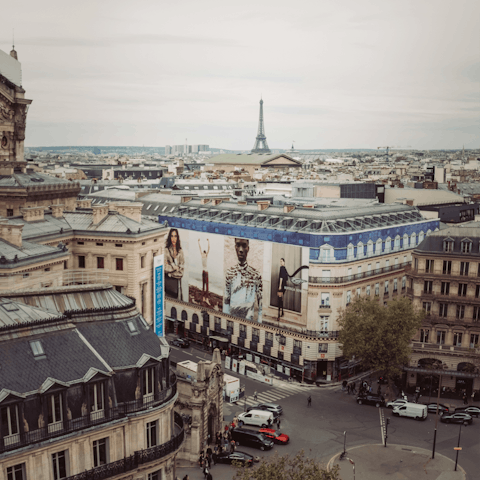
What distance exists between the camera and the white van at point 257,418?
62.4 meters

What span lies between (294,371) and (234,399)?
11.9 meters

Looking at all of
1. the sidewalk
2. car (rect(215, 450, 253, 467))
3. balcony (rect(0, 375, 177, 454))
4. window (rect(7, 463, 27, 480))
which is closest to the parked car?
car (rect(215, 450, 253, 467))

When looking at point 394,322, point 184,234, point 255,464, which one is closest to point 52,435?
point 255,464

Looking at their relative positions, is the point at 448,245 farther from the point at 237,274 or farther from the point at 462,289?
the point at 237,274

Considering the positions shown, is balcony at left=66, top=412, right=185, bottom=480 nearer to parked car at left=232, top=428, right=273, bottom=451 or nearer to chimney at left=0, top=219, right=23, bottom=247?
parked car at left=232, top=428, right=273, bottom=451

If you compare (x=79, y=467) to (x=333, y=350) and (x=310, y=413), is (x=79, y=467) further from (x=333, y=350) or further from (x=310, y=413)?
(x=333, y=350)

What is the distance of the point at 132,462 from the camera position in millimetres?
38219

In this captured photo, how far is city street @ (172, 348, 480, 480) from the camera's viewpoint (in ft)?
187

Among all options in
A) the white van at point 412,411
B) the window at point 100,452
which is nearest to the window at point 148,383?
the window at point 100,452

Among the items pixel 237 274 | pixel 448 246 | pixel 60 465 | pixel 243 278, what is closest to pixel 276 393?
pixel 243 278

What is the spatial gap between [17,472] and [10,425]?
281cm

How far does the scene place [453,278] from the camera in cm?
7375

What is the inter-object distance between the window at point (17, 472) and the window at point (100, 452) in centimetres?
441

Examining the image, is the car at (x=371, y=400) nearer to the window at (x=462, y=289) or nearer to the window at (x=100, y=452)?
the window at (x=462, y=289)
